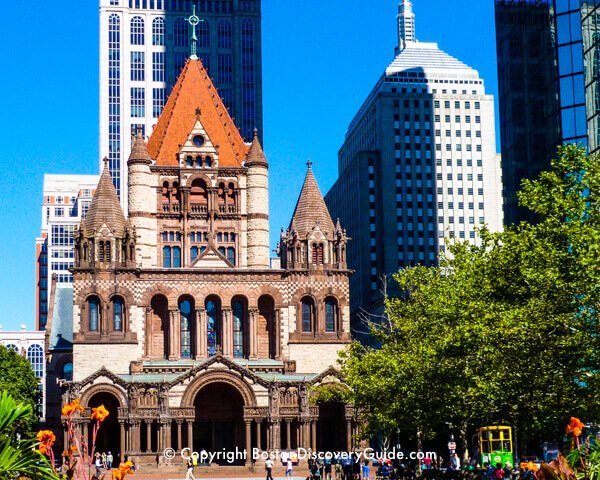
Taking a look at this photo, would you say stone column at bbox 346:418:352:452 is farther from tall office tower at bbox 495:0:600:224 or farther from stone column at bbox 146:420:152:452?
tall office tower at bbox 495:0:600:224

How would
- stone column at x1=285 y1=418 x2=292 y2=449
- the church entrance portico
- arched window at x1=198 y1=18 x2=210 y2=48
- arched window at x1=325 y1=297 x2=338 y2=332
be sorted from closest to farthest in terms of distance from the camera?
1. stone column at x1=285 y1=418 x2=292 y2=449
2. the church entrance portico
3. arched window at x1=325 y1=297 x2=338 y2=332
4. arched window at x1=198 y1=18 x2=210 y2=48

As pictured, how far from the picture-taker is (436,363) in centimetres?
5497

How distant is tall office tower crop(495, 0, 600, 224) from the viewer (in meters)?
83.1

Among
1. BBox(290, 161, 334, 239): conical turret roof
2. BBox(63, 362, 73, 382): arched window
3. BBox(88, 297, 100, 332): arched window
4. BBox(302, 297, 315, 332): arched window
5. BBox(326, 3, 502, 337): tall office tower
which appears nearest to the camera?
BBox(88, 297, 100, 332): arched window

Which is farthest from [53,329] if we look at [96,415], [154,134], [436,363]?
[96,415]

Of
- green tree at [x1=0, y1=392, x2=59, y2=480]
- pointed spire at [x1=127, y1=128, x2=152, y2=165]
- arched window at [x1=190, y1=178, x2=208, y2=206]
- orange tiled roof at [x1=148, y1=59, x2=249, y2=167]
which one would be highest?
orange tiled roof at [x1=148, y1=59, x2=249, y2=167]

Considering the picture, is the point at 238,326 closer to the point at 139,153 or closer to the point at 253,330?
the point at 253,330

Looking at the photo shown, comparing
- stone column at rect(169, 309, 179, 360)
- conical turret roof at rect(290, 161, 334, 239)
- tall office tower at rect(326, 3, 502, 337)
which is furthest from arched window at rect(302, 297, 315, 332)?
tall office tower at rect(326, 3, 502, 337)

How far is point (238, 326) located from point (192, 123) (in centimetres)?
2145

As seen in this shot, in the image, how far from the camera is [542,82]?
3807 inches

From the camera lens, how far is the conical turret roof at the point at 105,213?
94375 millimetres

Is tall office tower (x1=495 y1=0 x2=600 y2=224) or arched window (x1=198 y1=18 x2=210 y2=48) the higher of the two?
arched window (x1=198 y1=18 x2=210 y2=48)

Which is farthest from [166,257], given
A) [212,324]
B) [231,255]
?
[212,324]

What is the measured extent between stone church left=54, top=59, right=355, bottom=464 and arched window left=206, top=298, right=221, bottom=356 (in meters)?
0.10
